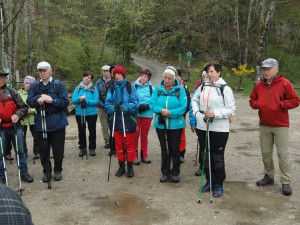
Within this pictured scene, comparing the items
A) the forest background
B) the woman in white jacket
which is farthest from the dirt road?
the forest background

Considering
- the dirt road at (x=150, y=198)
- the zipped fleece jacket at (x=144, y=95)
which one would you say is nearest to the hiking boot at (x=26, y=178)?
the dirt road at (x=150, y=198)

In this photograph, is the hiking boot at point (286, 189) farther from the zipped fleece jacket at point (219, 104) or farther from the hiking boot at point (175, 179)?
the hiking boot at point (175, 179)

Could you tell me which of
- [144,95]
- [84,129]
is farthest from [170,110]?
[84,129]

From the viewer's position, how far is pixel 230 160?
289 inches

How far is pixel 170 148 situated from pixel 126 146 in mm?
860

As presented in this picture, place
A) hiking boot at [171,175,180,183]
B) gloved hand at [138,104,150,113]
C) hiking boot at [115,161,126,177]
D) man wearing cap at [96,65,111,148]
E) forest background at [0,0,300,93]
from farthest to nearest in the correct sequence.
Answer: forest background at [0,0,300,93] < man wearing cap at [96,65,111,148] < gloved hand at [138,104,150,113] < hiking boot at [115,161,126,177] < hiking boot at [171,175,180,183]

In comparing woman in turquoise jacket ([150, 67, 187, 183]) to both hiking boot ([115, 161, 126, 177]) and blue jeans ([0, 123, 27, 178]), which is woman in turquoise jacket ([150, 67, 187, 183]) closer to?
hiking boot ([115, 161, 126, 177])

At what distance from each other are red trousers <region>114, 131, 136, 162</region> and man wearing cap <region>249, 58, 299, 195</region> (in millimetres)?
2271

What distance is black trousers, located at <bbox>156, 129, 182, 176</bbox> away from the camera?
590cm

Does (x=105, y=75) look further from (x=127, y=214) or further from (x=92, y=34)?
(x=92, y=34)

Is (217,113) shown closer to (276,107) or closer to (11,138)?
(276,107)

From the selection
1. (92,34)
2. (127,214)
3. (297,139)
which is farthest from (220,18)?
(127,214)

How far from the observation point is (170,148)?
598 centimetres

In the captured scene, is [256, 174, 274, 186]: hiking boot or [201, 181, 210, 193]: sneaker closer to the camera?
[201, 181, 210, 193]: sneaker
